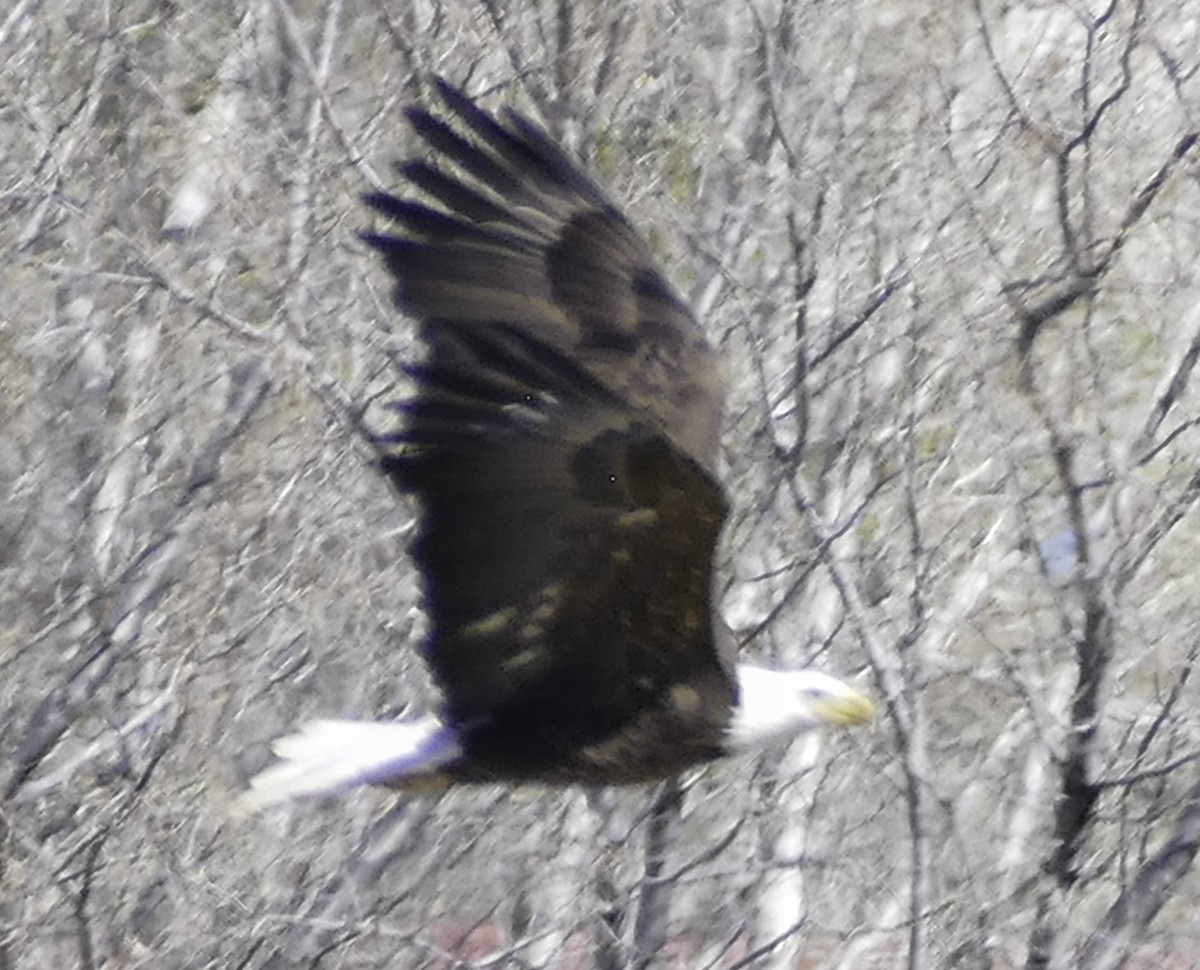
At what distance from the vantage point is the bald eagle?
201 inches

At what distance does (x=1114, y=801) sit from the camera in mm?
6672

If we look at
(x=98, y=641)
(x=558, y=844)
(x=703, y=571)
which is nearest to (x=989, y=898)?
(x=558, y=844)

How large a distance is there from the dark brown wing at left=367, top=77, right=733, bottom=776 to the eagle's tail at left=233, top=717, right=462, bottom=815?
1.36 feet

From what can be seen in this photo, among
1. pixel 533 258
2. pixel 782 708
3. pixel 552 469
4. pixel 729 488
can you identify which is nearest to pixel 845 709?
pixel 782 708

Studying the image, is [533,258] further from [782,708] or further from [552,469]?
[782,708]

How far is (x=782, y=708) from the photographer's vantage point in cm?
579

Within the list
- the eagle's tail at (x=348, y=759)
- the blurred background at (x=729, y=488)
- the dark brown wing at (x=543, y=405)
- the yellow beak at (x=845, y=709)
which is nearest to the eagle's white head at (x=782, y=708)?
the yellow beak at (x=845, y=709)

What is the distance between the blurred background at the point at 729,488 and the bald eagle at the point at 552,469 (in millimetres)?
734

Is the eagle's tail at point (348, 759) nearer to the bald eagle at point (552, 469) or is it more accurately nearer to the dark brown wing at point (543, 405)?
the bald eagle at point (552, 469)

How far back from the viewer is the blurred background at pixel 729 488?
6625 mm

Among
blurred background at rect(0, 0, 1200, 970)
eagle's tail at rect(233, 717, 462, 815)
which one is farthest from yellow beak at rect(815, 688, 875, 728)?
eagle's tail at rect(233, 717, 462, 815)

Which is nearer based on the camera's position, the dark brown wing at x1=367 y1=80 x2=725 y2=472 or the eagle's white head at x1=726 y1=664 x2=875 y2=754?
the dark brown wing at x1=367 y1=80 x2=725 y2=472

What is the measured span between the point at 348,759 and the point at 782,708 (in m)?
0.94

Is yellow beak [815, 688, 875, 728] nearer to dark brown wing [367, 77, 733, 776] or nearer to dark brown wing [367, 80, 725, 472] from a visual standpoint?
dark brown wing [367, 77, 733, 776]
